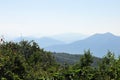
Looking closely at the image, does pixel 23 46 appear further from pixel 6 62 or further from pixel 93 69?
pixel 93 69

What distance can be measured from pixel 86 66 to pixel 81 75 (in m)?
2.02

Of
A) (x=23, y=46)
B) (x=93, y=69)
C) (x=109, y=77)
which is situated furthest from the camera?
(x=23, y=46)

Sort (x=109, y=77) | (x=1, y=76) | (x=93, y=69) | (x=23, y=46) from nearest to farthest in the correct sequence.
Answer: (x=109, y=77)
(x=93, y=69)
(x=1, y=76)
(x=23, y=46)

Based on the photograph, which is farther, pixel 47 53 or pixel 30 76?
pixel 47 53

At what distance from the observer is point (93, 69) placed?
34.2m

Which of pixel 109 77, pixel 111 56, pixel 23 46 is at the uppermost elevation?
pixel 23 46

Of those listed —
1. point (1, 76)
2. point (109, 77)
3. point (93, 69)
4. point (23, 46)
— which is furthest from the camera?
point (23, 46)

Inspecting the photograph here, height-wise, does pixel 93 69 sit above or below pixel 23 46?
below

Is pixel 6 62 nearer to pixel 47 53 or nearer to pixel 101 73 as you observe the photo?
pixel 101 73

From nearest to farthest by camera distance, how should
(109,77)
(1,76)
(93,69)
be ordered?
(109,77) → (93,69) → (1,76)

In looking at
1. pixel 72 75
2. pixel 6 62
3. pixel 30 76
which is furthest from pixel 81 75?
pixel 6 62

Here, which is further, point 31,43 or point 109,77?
point 31,43

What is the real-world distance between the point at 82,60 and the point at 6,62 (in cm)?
956

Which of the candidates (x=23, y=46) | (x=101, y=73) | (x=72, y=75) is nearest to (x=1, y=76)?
(x=72, y=75)
